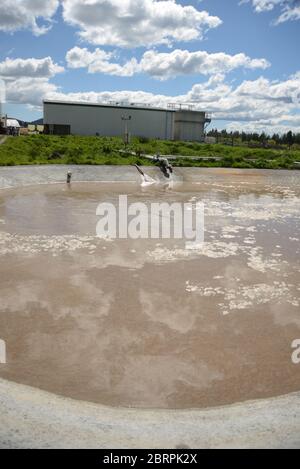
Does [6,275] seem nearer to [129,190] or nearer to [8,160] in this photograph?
[129,190]

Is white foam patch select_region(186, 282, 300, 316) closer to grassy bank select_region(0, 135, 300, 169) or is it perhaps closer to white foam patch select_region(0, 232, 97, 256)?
white foam patch select_region(0, 232, 97, 256)

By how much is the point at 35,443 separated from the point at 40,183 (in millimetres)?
23018

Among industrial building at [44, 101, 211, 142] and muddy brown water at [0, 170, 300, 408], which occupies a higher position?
industrial building at [44, 101, 211, 142]

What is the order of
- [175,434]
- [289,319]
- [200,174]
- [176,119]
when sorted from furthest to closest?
[176,119], [200,174], [289,319], [175,434]

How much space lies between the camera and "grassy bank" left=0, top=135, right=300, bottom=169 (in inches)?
1260

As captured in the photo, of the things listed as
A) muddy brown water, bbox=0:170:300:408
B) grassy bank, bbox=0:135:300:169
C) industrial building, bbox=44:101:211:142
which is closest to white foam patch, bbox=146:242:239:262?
muddy brown water, bbox=0:170:300:408

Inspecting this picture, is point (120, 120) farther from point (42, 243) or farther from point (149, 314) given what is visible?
point (149, 314)

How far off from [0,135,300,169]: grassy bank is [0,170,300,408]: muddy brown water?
725 inches

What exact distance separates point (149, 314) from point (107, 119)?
59.0 metres

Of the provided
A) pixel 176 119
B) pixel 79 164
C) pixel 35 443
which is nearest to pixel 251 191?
pixel 79 164

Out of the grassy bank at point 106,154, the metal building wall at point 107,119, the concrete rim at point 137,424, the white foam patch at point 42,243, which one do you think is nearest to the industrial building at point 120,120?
the metal building wall at point 107,119

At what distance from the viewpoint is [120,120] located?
6316 cm

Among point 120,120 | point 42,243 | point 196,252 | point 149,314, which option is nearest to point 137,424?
point 149,314

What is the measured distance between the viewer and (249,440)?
160 inches
